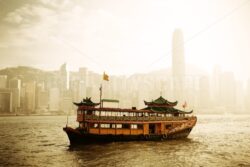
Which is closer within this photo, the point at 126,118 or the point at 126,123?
the point at 126,123

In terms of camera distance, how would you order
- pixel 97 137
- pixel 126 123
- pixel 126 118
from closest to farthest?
pixel 97 137 → pixel 126 123 → pixel 126 118

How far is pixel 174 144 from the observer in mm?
38656

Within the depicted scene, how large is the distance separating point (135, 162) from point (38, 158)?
12.6 metres

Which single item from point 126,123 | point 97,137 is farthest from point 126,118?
point 97,137

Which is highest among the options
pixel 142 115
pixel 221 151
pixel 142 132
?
pixel 142 115

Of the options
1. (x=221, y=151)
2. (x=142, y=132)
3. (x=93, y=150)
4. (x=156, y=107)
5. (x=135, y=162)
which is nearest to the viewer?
(x=135, y=162)

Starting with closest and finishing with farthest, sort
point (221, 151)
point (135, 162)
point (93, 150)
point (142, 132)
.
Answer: point (135, 162) → point (93, 150) → point (221, 151) → point (142, 132)

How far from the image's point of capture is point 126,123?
36.6 m

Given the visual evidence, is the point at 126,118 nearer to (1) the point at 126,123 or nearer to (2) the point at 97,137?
(1) the point at 126,123

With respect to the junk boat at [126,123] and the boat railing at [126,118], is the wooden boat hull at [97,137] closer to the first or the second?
the junk boat at [126,123]

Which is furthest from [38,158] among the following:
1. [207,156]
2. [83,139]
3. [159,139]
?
[207,156]

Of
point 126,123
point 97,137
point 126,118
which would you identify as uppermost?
point 126,118

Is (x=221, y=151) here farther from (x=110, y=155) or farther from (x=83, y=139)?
(x=83, y=139)

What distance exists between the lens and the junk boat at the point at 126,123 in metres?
35.0
